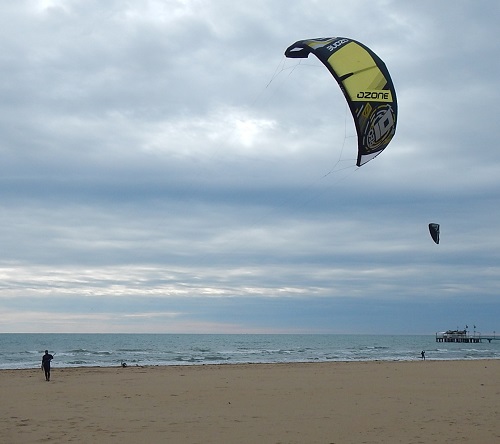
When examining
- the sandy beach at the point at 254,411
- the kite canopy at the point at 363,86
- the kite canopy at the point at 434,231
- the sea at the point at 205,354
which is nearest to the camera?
the sandy beach at the point at 254,411

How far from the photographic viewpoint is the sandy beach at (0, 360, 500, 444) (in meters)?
9.89

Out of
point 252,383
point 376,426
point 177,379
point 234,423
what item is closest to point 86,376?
point 177,379

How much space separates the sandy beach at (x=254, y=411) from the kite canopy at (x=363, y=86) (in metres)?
4.76

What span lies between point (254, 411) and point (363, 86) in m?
7.13

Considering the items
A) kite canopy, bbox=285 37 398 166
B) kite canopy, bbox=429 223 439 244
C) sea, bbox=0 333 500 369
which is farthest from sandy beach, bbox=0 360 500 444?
sea, bbox=0 333 500 369

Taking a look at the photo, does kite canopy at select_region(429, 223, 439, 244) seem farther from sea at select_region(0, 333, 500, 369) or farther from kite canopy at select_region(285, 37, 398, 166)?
sea at select_region(0, 333, 500, 369)

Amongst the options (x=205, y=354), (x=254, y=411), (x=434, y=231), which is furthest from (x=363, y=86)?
(x=205, y=354)

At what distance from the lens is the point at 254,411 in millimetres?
12773

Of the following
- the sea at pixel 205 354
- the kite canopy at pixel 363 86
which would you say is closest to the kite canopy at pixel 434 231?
the kite canopy at pixel 363 86

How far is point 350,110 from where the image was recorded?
9.97 meters

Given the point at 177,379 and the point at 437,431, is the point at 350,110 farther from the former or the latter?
the point at 177,379

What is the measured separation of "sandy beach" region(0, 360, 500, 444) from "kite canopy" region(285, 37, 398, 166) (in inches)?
187

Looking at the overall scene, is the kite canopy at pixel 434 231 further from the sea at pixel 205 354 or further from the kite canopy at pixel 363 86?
the sea at pixel 205 354

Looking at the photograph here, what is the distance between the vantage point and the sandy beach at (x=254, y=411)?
32.4 feet
